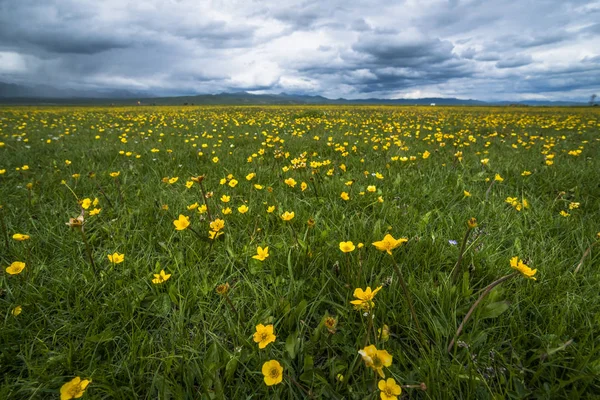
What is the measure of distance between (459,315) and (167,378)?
144 cm

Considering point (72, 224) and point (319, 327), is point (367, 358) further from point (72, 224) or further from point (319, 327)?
point (72, 224)

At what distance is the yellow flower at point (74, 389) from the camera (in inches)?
38.2

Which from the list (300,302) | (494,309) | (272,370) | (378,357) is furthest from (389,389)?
(494,309)

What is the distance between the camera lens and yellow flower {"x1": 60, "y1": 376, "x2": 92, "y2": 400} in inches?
38.2

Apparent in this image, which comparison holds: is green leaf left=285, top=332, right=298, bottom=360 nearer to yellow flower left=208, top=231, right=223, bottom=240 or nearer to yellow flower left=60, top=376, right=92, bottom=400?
yellow flower left=60, top=376, right=92, bottom=400

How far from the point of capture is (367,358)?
0.90m

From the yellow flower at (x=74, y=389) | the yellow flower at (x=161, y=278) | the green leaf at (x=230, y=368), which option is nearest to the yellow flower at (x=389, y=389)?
the green leaf at (x=230, y=368)

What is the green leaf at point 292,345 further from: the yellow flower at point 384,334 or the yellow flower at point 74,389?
the yellow flower at point 74,389

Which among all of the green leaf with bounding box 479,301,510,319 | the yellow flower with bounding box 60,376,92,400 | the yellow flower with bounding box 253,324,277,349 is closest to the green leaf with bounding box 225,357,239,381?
the yellow flower with bounding box 253,324,277,349

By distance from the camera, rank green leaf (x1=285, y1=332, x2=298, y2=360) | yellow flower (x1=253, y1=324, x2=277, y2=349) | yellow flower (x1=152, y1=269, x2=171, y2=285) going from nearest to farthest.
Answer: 1. yellow flower (x1=253, y1=324, x2=277, y2=349)
2. green leaf (x1=285, y1=332, x2=298, y2=360)
3. yellow flower (x1=152, y1=269, x2=171, y2=285)

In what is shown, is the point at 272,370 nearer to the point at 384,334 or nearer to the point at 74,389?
the point at 384,334

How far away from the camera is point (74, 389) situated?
3.27ft

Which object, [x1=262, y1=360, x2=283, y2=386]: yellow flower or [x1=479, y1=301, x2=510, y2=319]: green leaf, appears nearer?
[x1=262, y1=360, x2=283, y2=386]: yellow flower

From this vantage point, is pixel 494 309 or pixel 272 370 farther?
pixel 494 309
